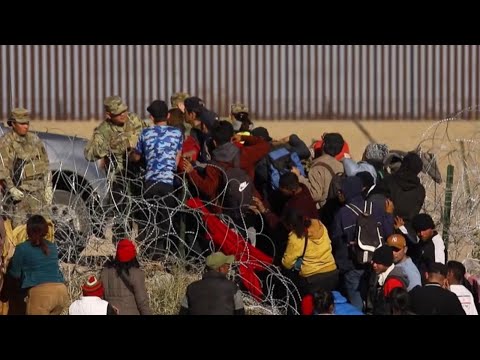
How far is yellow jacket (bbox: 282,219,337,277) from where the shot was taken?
42.7 feet

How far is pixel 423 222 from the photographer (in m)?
13.2

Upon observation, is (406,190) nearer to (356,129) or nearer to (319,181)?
(319,181)

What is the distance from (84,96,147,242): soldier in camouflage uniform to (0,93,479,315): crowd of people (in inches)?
0.5

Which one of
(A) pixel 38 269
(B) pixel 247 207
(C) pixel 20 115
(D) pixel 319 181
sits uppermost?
(C) pixel 20 115

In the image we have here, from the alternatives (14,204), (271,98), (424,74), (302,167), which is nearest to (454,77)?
(424,74)

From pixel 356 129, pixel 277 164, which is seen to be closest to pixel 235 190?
pixel 277 164

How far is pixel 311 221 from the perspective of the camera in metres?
13.0

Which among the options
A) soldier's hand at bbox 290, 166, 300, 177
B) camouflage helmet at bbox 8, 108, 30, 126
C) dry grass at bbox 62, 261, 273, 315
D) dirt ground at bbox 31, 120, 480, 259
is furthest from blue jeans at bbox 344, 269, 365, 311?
dirt ground at bbox 31, 120, 480, 259

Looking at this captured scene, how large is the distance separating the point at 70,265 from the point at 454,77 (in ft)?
31.2

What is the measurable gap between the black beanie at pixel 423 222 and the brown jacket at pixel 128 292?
2.48 m

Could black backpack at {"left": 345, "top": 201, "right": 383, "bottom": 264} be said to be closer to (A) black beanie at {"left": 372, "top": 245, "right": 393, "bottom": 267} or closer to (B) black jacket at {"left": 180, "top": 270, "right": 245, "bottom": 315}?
(A) black beanie at {"left": 372, "top": 245, "right": 393, "bottom": 267}

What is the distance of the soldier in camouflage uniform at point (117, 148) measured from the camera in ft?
45.0

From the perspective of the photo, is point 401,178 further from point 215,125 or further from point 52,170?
point 52,170

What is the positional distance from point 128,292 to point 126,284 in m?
0.07
